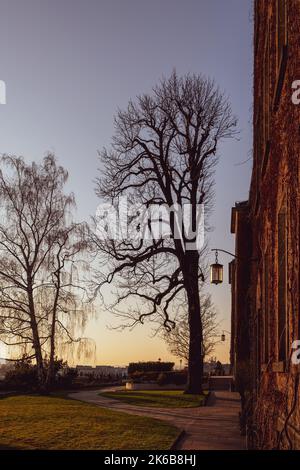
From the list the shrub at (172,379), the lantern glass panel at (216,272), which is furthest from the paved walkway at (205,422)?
the shrub at (172,379)

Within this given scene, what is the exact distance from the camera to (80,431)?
14.9m

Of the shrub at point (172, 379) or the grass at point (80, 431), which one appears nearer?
the grass at point (80, 431)

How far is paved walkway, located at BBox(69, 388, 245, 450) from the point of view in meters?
13.5

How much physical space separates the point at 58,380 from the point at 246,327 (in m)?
24.7

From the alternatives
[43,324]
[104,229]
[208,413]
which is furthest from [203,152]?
[208,413]

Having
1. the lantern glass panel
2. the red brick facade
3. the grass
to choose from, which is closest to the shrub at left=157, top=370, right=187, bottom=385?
the grass

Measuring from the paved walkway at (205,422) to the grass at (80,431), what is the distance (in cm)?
51

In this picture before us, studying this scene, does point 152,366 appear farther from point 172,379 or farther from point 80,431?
point 80,431

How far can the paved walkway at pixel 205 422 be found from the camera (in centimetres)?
1354

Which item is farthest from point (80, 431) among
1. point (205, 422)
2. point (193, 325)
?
point (193, 325)

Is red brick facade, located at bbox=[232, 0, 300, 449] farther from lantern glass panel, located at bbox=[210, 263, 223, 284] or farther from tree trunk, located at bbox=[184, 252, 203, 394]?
tree trunk, located at bbox=[184, 252, 203, 394]

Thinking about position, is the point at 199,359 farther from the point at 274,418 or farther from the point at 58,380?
the point at 274,418

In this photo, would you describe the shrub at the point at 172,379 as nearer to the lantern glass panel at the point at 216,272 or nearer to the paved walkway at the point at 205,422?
the paved walkway at the point at 205,422

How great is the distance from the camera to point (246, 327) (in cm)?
1644
